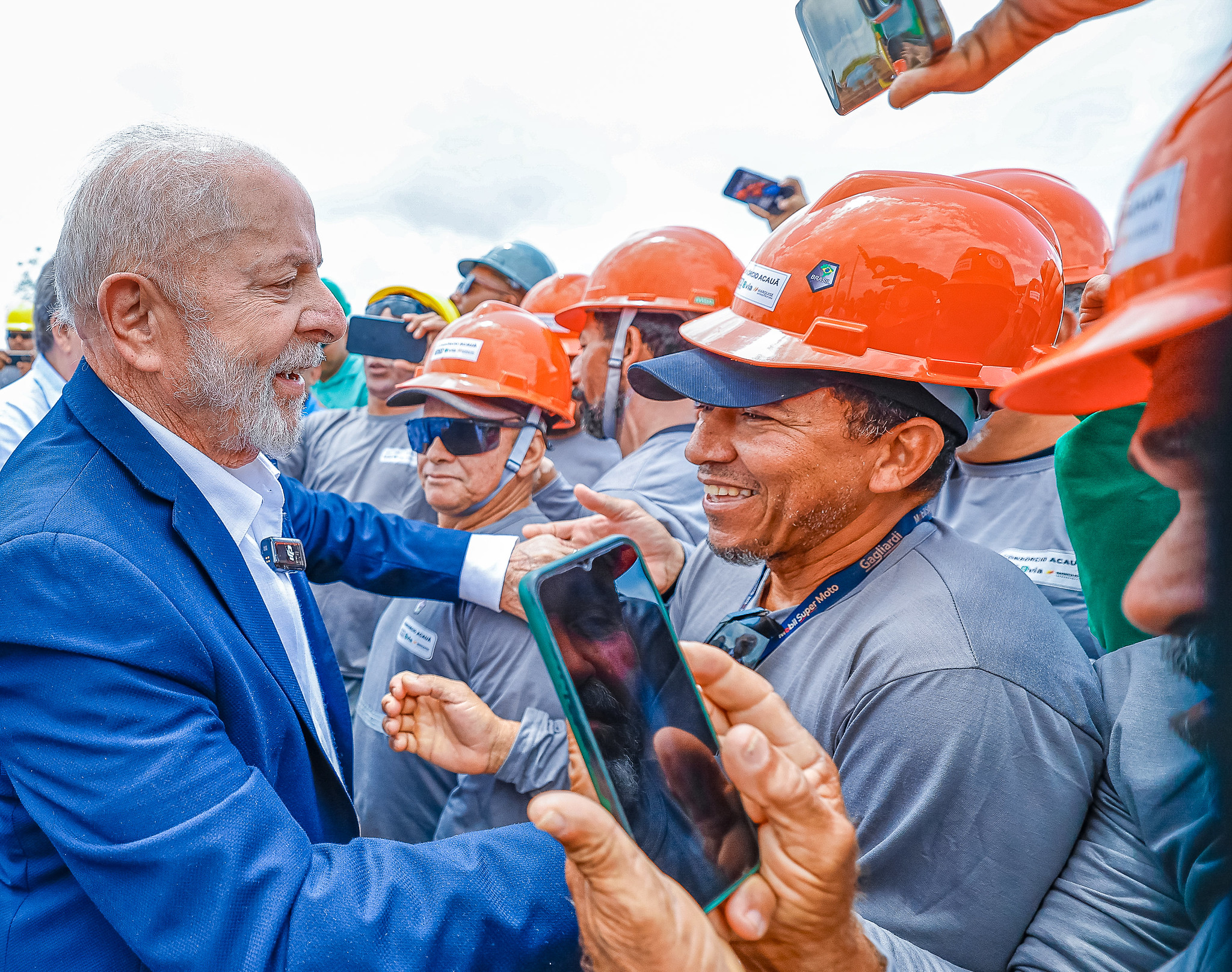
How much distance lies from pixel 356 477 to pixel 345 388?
3.44 m

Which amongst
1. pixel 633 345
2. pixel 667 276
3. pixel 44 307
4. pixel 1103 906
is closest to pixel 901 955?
pixel 1103 906

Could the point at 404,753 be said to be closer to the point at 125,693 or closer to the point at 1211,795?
the point at 125,693

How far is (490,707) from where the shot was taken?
8.94ft

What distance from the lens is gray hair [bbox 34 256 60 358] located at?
4367mm

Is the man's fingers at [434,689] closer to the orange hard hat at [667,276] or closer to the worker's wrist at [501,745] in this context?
the worker's wrist at [501,745]

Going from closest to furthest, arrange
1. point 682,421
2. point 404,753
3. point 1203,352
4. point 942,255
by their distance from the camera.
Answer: point 1203,352 < point 942,255 < point 404,753 < point 682,421

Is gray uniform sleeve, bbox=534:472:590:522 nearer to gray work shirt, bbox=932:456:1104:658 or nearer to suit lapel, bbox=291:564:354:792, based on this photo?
gray work shirt, bbox=932:456:1104:658

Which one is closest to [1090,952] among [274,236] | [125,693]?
[125,693]

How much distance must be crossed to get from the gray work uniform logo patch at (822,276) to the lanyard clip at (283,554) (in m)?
1.51

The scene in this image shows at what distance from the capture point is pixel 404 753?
10.1ft

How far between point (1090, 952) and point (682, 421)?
115 inches

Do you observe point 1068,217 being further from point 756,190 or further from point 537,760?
point 537,760

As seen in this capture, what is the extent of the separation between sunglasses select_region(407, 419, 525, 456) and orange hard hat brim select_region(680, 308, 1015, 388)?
1.86 meters

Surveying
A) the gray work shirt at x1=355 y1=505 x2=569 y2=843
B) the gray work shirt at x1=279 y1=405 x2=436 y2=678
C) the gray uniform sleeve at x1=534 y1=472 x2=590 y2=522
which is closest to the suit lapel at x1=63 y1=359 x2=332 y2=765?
the gray work shirt at x1=355 y1=505 x2=569 y2=843
